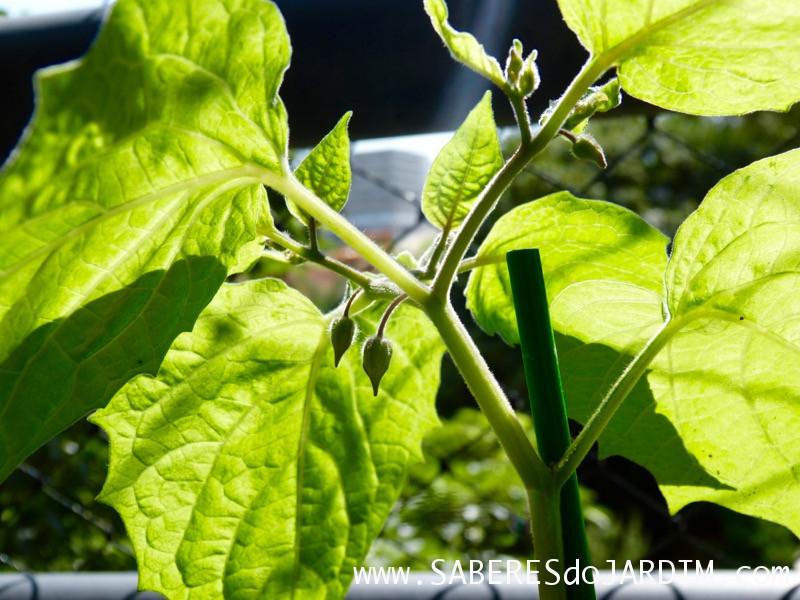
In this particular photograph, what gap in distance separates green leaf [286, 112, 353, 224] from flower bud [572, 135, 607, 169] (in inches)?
4.3

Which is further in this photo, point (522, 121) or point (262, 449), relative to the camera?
point (262, 449)

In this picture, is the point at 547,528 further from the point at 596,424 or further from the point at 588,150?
the point at 588,150

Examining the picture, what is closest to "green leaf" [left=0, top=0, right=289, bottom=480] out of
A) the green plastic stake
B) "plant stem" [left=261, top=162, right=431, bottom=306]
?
"plant stem" [left=261, top=162, right=431, bottom=306]

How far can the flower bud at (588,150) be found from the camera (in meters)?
0.33

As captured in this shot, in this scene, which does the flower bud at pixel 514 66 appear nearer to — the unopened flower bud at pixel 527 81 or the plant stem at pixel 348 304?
the unopened flower bud at pixel 527 81

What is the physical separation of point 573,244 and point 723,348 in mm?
87

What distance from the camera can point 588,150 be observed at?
1.09 ft

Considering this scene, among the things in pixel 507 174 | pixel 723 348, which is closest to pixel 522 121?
pixel 507 174

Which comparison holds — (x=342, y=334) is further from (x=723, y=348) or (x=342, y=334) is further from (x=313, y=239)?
(x=723, y=348)

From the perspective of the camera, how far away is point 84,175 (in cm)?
27

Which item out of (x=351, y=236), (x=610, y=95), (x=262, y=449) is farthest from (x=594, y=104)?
(x=262, y=449)

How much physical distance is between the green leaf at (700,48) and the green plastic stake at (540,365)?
87 mm

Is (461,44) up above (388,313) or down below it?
above

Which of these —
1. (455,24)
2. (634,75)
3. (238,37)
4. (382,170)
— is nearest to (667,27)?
(634,75)
